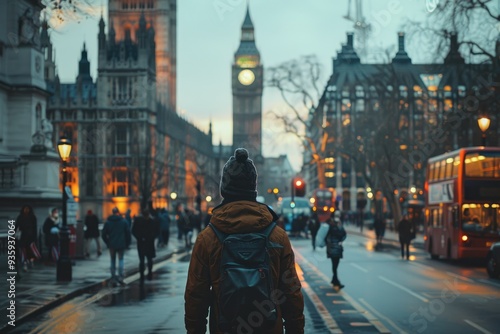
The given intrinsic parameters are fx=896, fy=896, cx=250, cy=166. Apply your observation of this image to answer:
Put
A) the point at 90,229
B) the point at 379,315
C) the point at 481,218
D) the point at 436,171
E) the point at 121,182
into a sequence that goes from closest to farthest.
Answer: the point at 379,315 → the point at 481,218 → the point at 90,229 → the point at 436,171 → the point at 121,182

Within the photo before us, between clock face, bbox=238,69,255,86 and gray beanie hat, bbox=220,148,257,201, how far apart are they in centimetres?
17033

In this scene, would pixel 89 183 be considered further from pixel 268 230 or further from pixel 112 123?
pixel 268 230

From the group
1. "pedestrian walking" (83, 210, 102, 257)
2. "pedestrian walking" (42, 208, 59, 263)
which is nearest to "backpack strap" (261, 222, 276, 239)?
"pedestrian walking" (42, 208, 59, 263)

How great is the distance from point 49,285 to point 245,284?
15.4 meters

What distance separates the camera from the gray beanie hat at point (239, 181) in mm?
5727

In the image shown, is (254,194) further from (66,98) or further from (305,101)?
(66,98)

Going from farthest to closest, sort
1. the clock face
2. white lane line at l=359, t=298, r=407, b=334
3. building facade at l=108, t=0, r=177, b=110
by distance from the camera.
Result: the clock face
building facade at l=108, t=0, r=177, b=110
white lane line at l=359, t=298, r=407, b=334

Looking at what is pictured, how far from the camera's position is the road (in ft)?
44.1

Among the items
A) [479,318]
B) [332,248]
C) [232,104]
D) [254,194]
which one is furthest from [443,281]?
[232,104]

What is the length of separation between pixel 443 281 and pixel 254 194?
17755 mm

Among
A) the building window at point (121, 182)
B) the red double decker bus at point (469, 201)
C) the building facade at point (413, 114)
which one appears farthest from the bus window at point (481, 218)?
the building window at point (121, 182)

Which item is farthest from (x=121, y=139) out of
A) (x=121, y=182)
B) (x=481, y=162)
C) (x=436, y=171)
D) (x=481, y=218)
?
(x=481, y=162)

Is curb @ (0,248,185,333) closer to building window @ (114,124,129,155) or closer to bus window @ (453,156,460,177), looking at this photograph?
bus window @ (453,156,460,177)

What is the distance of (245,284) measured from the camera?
5.21m
